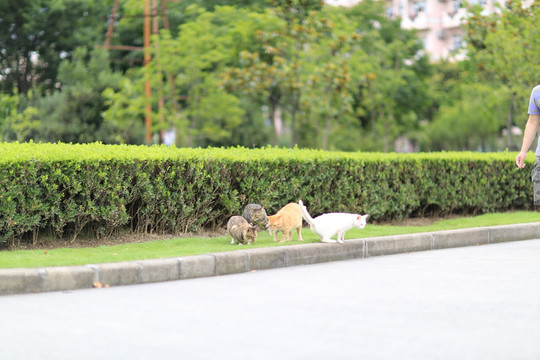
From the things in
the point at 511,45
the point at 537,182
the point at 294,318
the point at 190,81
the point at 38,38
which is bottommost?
the point at 294,318

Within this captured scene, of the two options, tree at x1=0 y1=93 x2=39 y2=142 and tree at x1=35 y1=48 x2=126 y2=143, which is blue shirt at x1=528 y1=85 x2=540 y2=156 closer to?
tree at x1=35 y1=48 x2=126 y2=143

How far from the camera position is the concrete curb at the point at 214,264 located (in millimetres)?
7070

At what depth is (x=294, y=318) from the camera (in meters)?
5.69

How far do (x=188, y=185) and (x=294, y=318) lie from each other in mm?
4877

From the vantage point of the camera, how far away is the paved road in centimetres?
471

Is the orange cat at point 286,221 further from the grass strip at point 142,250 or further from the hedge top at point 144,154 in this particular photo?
the hedge top at point 144,154

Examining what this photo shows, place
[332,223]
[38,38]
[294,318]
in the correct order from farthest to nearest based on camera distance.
→ [38,38]
[332,223]
[294,318]

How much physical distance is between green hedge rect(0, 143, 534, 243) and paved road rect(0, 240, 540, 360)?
221 cm

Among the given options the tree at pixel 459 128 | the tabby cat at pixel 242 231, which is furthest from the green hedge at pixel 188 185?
the tree at pixel 459 128

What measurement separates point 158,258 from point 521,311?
362 cm

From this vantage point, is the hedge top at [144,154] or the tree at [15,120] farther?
the tree at [15,120]

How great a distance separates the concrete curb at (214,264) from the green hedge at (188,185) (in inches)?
71.5

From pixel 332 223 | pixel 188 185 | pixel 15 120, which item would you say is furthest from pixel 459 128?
pixel 332 223

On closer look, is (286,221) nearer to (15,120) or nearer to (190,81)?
(190,81)
